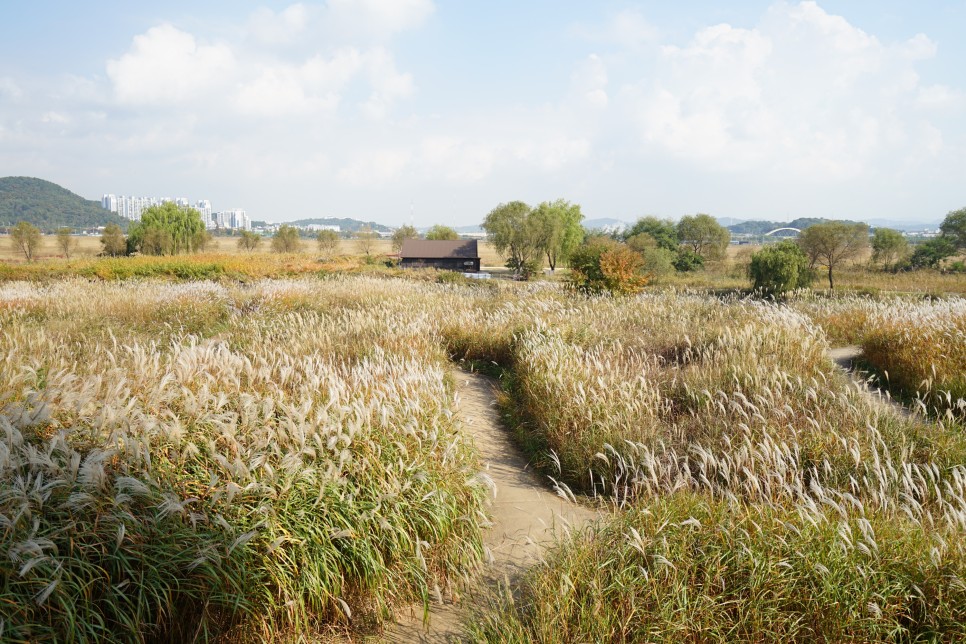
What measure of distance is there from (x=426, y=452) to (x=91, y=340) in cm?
574

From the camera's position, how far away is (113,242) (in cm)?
6253

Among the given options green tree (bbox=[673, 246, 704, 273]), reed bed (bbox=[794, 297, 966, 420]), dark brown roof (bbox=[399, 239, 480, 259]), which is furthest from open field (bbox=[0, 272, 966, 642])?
dark brown roof (bbox=[399, 239, 480, 259])

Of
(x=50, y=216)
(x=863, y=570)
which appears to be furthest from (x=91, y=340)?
(x=50, y=216)

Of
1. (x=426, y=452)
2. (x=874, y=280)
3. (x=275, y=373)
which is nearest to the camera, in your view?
(x=426, y=452)

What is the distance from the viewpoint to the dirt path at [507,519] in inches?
109

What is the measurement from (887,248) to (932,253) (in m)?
5.05

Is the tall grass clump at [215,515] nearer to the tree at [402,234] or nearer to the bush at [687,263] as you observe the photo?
the bush at [687,263]

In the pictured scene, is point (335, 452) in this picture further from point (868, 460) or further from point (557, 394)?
point (868, 460)

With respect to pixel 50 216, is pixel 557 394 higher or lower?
lower

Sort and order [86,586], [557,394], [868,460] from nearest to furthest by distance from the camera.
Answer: [86,586] < [868,460] < [557,394]

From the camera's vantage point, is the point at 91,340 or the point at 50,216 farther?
the point at 50,216

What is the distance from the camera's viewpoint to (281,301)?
12578 millimetres

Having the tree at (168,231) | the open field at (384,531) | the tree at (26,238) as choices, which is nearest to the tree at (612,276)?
the open field at (384,531)

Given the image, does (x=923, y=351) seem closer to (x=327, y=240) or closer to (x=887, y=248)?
(x=887, y=248)
